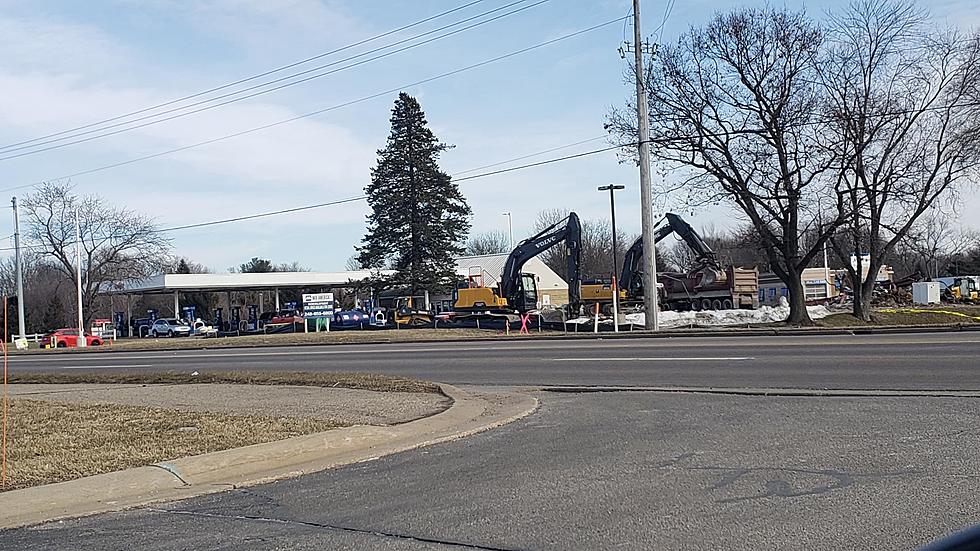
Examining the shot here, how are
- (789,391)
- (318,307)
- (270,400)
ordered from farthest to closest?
(318,307) < (270,400) < (789,391)

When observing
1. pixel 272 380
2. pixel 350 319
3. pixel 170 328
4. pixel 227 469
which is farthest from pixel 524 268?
pixel 227 469

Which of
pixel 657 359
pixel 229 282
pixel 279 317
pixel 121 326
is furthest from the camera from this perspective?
pixel 121 326

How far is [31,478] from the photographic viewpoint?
9.07 metres

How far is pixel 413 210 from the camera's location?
205 ft

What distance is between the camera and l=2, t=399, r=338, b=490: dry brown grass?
958cm

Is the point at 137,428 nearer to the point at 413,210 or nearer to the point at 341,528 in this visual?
the point at 341,528

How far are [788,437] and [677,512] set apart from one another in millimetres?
3449

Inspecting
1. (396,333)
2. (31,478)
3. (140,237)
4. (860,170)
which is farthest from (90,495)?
(140,237)

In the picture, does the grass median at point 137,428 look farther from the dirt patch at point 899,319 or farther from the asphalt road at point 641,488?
the dirt patch at point 899,319

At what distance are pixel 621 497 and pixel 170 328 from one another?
216 ft

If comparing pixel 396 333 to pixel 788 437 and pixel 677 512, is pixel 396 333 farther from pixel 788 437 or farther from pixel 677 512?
pixel 677 512

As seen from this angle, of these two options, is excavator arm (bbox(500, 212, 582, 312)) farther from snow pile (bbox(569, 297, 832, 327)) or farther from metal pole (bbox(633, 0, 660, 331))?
metal pole (bbox(633, 0, 660, 331))

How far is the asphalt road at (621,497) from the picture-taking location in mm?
6461

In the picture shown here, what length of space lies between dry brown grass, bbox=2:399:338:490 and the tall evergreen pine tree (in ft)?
158
